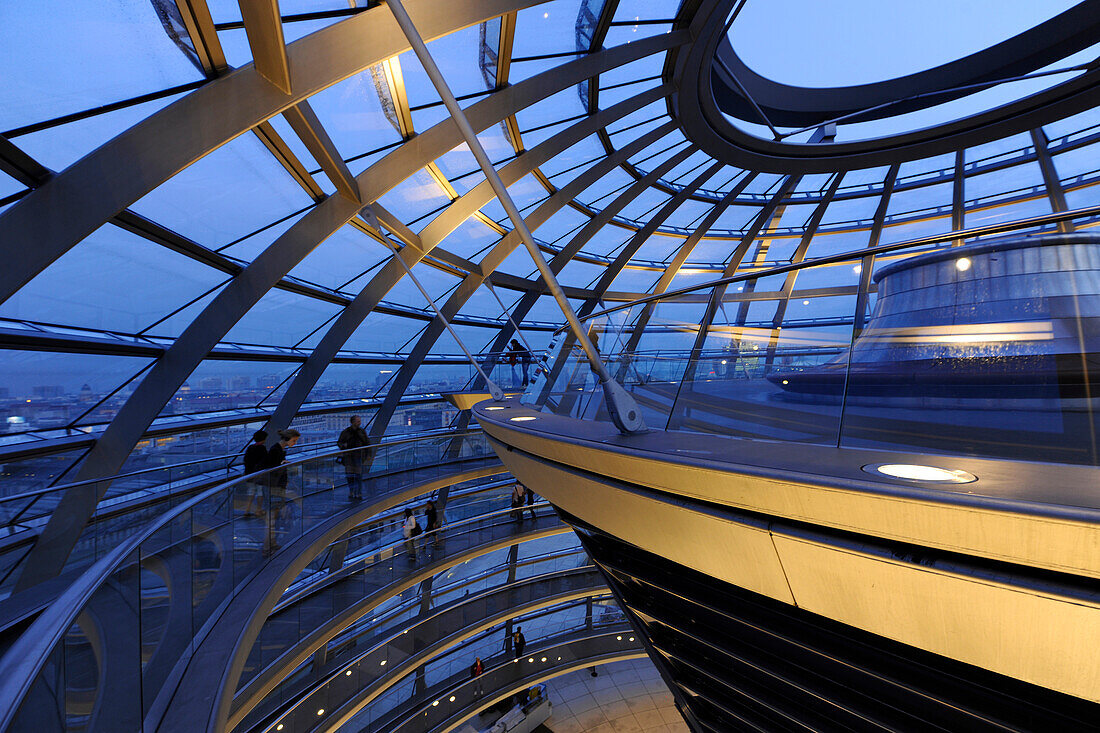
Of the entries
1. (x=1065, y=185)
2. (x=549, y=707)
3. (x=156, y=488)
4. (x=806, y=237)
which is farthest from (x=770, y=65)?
(x=549, y=707)

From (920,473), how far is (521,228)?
2551 mm

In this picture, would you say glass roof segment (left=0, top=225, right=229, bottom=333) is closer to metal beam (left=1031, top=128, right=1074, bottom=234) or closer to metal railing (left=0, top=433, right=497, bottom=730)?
metal railing (left=0, top=433, right=497, bottom=730)

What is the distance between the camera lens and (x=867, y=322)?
11.0 feet

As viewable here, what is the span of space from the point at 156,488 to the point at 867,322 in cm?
1292

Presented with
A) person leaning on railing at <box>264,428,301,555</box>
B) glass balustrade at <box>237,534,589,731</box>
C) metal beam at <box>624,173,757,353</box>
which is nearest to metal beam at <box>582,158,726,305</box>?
metal beam at <box>624,173,757,353</box>

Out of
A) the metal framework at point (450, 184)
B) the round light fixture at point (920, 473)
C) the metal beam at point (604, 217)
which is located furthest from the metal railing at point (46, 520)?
the metal beam at point (604, 217)

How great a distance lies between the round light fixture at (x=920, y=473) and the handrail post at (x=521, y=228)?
159cm

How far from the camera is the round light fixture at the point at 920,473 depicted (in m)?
1.96

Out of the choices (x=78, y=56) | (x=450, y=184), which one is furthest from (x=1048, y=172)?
(x=78, y=56)

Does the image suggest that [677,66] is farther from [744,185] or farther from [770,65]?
[744,185]

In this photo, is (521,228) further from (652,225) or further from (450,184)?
(652,225)

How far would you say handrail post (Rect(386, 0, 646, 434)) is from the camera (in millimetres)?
2525

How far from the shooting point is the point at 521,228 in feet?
10.4

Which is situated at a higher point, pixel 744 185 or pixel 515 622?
pixel 744 185
